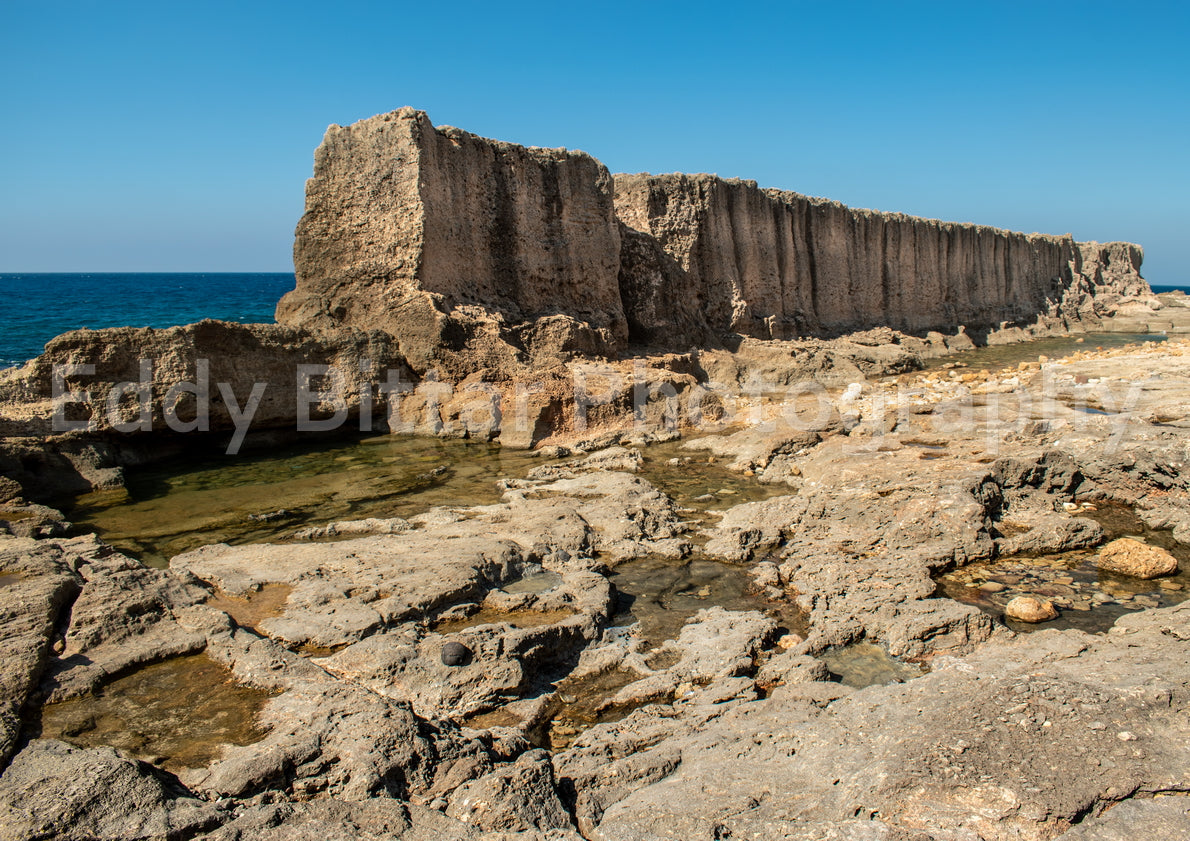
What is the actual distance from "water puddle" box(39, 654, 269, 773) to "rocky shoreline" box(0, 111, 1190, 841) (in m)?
0.02

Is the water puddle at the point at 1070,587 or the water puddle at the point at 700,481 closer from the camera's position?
the water puddle at the point at 1070,587

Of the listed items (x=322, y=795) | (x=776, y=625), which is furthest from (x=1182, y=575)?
(x=322, y=795)

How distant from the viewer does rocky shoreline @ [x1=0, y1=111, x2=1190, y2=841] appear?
2.34 metres

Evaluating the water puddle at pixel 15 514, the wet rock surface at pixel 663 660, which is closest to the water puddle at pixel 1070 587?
the wet rock surface at pixel 663 660

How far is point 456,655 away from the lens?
3.46 m

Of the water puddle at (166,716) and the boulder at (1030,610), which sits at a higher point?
the water puddle at (166,716)

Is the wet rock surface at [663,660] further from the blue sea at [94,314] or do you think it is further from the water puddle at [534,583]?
the blue sea at [94,314]

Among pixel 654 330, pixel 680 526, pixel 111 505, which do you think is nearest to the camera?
pixel 680 526

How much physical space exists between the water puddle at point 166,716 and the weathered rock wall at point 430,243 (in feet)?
20.7

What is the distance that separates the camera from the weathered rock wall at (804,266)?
12961 millimetres

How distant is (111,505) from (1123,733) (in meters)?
7.03

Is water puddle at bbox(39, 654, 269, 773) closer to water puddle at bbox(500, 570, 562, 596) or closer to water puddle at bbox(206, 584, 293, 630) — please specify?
water puddle at bbox(206, 584, 293, 630)

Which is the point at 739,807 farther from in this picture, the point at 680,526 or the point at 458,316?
the point at 458,316

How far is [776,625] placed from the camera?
3979 millimetres
